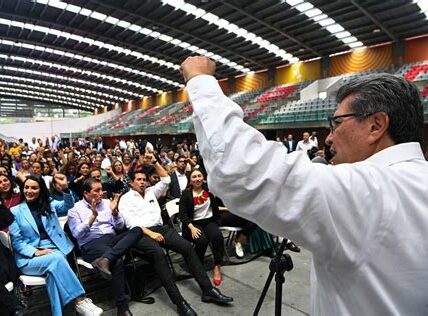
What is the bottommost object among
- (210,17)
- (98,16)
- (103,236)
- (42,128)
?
(103,236)

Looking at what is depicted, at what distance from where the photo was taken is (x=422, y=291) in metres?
0.59

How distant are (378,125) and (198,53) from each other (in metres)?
17.6

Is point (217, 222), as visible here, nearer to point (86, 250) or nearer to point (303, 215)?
point (86, 250)

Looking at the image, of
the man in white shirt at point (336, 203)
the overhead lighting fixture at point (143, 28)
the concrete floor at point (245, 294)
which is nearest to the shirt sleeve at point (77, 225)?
the concrete floor at point (245, 294)

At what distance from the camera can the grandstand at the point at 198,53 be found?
3525 mm

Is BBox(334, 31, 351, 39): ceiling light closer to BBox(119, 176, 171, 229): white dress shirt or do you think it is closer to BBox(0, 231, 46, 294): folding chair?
BBox(119, 176, 171, 229): white dress shirt

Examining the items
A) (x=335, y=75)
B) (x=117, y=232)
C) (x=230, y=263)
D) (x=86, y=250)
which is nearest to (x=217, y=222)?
(x=230, y=263)

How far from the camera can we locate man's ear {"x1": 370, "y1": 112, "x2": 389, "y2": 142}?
68 cm

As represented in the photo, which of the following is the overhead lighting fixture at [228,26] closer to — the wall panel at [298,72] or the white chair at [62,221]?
the wall panel at [298,72]

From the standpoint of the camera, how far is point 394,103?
0.69 meters

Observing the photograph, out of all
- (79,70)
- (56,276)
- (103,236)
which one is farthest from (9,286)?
(79,70)

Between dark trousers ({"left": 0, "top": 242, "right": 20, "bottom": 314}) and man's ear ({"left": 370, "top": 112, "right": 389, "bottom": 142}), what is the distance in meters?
2.80

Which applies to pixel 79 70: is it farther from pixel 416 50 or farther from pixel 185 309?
pixel 185 309

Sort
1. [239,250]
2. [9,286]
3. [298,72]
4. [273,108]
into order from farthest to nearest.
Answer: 1. [298,72]
2. [273,108]
3. [239,250]
4. [9,286]
